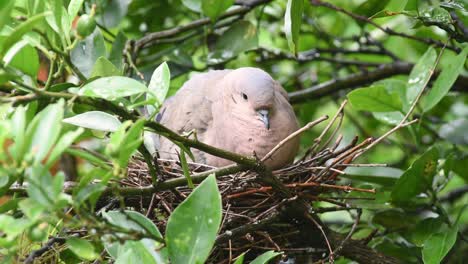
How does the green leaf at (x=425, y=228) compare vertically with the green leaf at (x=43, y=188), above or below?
below

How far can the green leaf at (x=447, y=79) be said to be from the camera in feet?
6.57

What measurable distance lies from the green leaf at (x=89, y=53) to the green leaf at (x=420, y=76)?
2.92 feet

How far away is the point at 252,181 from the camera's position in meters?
1.87

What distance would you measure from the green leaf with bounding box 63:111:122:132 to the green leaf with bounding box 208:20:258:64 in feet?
3.49

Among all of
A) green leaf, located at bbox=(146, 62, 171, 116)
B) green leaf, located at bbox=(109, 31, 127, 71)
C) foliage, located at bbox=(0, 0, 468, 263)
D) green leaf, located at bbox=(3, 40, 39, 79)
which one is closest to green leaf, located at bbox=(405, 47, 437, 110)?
foliage, located at bbox=(0, 0, 468, 263)

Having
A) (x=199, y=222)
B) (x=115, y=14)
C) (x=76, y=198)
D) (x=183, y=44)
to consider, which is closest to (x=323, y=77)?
(x=183, y=44)

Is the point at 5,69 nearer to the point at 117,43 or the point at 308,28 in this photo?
the point at 117,43

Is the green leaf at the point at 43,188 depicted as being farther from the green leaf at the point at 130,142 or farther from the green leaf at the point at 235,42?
the green leaf at the point at 235,42

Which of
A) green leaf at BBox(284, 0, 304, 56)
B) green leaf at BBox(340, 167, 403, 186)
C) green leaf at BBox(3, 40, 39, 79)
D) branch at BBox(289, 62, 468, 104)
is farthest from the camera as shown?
branch at BBox(289, 62, 468, 104)

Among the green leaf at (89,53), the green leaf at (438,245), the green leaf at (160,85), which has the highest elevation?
the green leaf at (160,85)

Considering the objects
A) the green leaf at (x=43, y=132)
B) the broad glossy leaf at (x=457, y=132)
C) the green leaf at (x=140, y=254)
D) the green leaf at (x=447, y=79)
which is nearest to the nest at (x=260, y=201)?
the green leaf at (x=447, y=79)

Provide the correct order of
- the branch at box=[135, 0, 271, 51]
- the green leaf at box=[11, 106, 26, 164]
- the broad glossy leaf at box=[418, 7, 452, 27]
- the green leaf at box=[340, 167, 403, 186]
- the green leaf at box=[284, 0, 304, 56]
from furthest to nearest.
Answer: the branch at box=[135, 0, 271, 51] < the green leaf at box=[340, 167, 403, 186] < the broad glossy leaf at box=[418, 7, 452, 27] < the green leaf at box=[284, 0, 304, 56] < the green leaf at box=[11, 106, 26, 164]

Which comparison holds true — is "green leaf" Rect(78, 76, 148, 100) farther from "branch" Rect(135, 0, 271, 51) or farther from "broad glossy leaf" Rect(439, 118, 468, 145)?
"broad glossy leaf" Rect(439, 118, 468, 145)

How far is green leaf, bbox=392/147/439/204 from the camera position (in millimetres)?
2004
